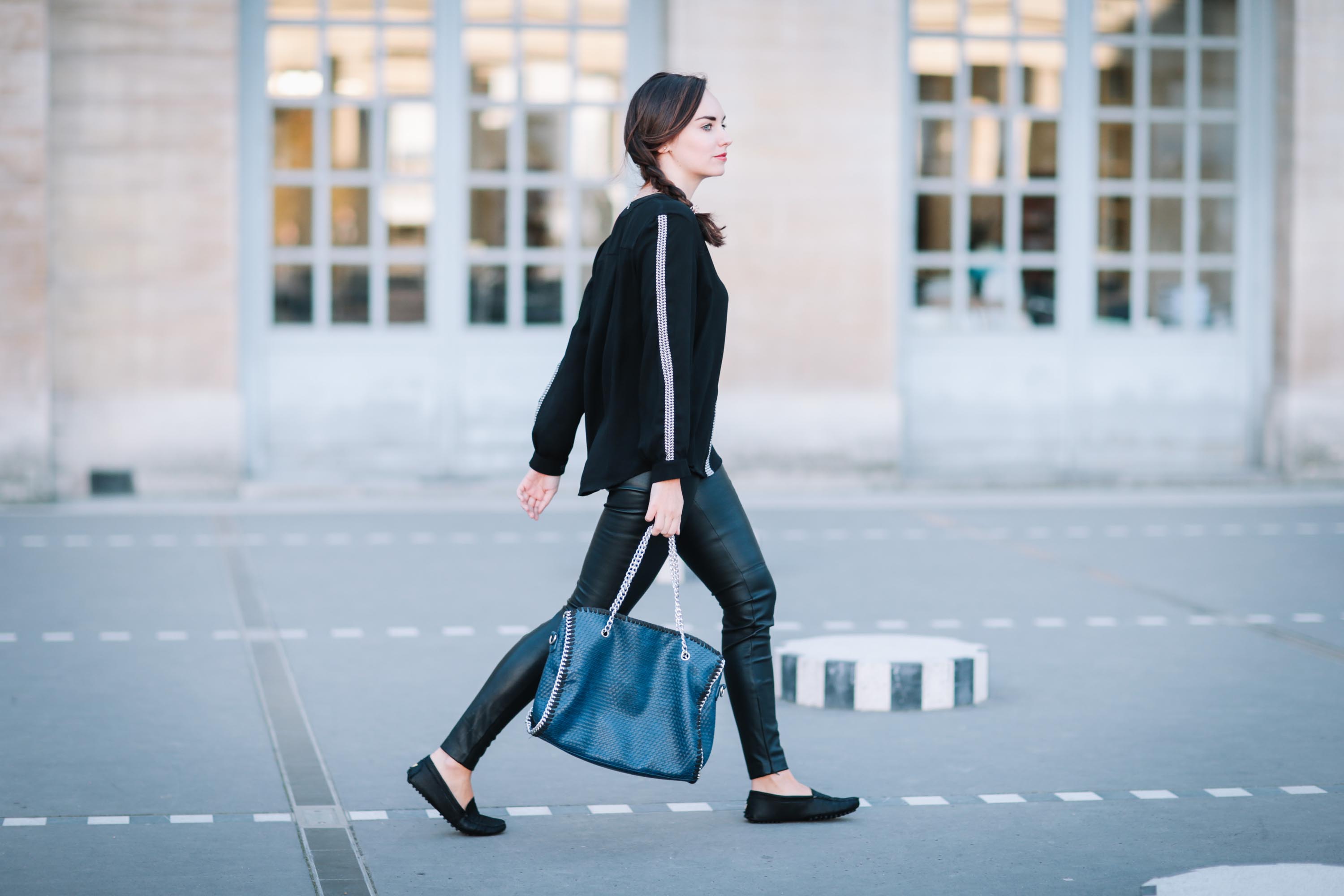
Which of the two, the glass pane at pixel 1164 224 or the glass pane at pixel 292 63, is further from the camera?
the glass pane at pixel 1164 224

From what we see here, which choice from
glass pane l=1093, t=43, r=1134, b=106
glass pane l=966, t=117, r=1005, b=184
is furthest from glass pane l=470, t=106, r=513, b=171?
glass pane l=1093, t=43, r=1134, b=106

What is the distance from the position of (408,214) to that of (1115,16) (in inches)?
202

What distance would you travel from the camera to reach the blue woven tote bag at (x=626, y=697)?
4.28 meters

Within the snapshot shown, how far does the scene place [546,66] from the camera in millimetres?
12906

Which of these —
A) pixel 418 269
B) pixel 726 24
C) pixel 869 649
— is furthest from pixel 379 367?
pixel 869 649

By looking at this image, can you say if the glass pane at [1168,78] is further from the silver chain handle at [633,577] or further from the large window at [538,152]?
the silver chain handle at [633,577]

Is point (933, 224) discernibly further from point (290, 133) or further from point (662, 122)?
point (662, 122)

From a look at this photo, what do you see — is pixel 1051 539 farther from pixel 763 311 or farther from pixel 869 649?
pixel 869 649

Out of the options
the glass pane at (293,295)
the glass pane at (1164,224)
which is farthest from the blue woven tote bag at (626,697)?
the glass pane at (1164,224)

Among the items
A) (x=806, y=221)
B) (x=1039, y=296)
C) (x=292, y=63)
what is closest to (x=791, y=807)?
(x=806, y=221)

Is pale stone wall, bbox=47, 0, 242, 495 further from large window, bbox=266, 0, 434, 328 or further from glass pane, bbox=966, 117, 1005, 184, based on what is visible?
glass pane, bbox=966, 117, 1005, 184

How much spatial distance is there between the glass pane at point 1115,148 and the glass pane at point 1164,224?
0.30 meters

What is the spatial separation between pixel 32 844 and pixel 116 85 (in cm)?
855

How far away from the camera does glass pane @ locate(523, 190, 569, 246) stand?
12.9 metres
